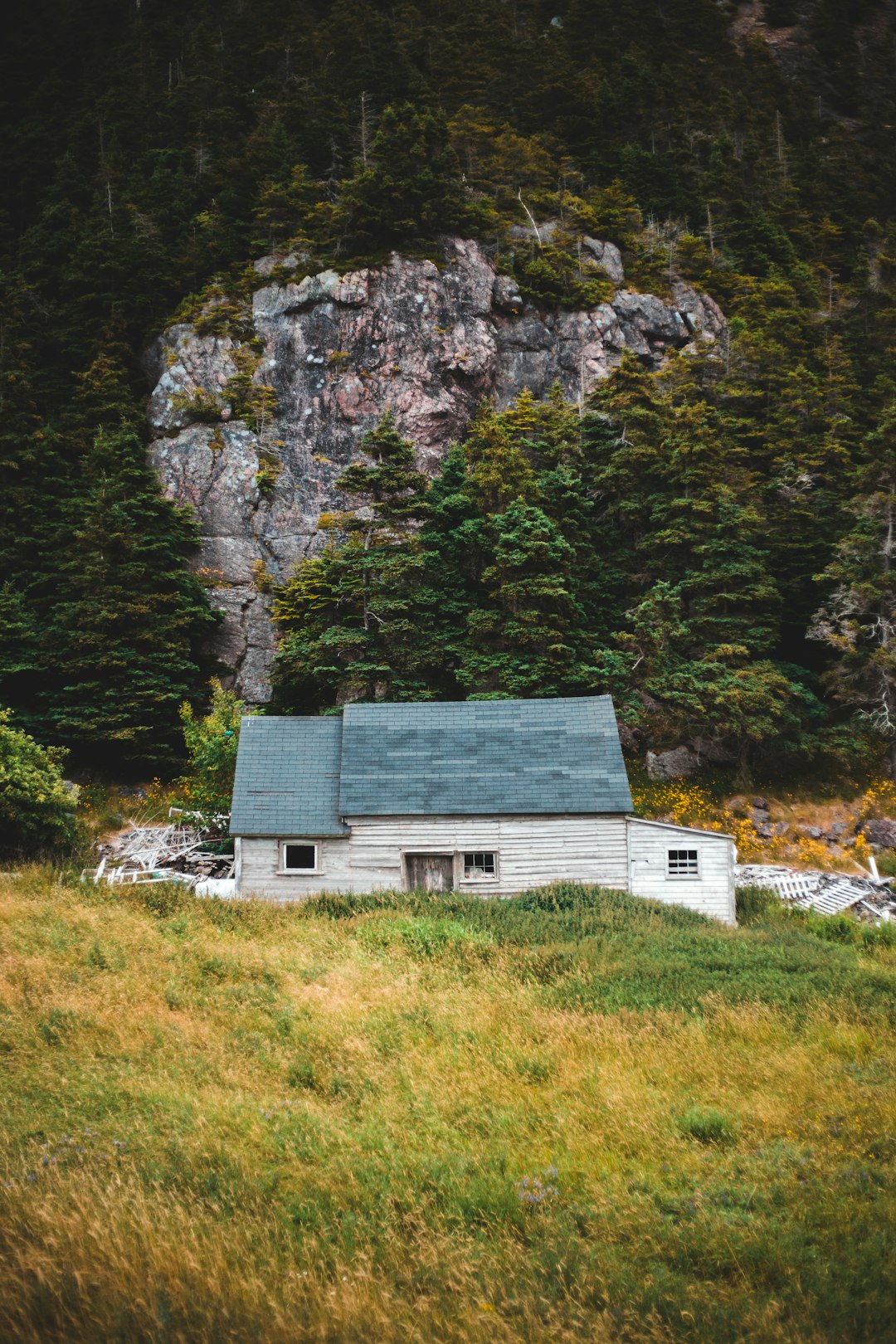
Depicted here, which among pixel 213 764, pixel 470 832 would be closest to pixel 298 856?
pixel 470 832

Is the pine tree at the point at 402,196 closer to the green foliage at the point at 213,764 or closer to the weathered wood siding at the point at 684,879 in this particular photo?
the green foliage at the point at 213,764

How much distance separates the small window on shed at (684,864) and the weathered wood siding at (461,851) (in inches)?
49.1

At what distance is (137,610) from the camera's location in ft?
103

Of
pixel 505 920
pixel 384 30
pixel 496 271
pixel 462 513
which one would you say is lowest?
pixel 505 920

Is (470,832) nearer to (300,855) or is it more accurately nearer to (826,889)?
(300,855)

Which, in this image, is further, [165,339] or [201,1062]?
[165,339]

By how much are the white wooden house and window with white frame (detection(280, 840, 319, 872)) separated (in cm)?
3

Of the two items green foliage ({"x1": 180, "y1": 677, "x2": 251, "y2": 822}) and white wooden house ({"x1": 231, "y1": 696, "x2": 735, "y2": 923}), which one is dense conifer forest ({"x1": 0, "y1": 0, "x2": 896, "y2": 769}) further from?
white wooden house ({"x1": 231, "y1": 696, "x2": 735, "y2": 923})

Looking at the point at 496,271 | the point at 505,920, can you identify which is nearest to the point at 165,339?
the point at 496,271

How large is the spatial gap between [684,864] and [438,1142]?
1487cm

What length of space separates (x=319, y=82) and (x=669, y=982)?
62300mm

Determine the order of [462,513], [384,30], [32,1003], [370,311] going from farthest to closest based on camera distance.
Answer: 1. [384,30]
2. [370,311]
3. [462,513]
4. [32,1003]

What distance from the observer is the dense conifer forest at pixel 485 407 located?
100 ft

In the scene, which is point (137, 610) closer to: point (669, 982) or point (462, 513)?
point (462, 513)
